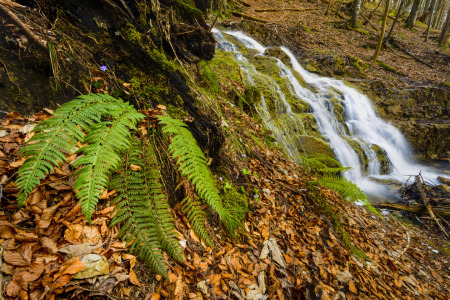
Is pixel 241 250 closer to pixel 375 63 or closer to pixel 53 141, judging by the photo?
pixel 53 141

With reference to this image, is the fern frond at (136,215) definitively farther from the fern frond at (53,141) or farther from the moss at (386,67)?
the moss at (386,67)

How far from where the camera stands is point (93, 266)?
1278mm

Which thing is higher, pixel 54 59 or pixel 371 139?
pixel 54 59

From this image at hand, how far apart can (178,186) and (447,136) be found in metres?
14.1

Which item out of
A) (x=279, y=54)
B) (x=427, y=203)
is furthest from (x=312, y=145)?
(x=279, y=54)

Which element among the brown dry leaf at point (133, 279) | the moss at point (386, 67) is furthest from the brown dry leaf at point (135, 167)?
the moss at point (386, 67)

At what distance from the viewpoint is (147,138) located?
2092 millimetres

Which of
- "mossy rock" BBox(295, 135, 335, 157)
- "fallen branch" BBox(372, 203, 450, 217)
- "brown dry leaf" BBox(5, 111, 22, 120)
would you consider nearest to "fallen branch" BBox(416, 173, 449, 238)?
"fallen branch" BBox(372, 203, 450, 217)

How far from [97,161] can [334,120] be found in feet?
30.5

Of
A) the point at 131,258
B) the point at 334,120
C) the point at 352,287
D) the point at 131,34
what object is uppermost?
the point at 131,34

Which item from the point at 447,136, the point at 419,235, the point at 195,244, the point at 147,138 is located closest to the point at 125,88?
the point at 147,138

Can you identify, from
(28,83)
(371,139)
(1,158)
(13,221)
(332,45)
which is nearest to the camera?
(13,221)

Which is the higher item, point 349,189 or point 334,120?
point 334,120

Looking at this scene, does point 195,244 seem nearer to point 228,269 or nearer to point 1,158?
point 228,269
